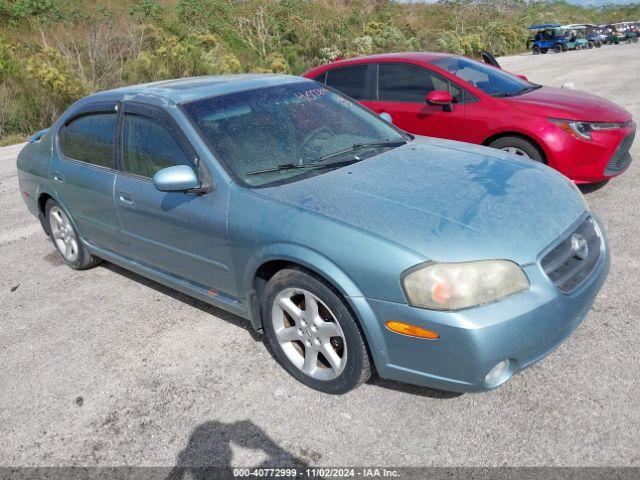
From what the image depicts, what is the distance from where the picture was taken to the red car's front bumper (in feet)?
17.4

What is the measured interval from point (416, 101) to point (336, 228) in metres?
3.99

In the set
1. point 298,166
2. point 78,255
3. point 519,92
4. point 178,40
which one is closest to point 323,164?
point 298,166

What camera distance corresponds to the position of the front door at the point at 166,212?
3.27 meters

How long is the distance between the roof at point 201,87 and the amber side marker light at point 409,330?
2.02 metres

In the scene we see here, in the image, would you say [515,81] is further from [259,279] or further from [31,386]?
[31,386]

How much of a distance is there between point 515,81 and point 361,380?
485 centimetres

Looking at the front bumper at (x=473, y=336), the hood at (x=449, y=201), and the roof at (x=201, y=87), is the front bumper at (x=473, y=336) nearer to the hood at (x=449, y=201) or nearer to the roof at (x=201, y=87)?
the hood at (x=449, y=201)

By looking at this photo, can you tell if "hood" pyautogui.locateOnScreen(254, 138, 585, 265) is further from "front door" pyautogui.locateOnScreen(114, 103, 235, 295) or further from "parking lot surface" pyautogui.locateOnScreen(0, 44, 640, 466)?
"parking lot surface" pyautogui.locateOnScreen(0, 44, 640, 466)

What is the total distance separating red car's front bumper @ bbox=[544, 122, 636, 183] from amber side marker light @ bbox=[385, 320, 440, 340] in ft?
11.6

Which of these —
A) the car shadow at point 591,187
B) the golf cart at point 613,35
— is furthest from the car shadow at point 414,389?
the golf cart at point 613,35

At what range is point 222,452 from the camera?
8.81 feet

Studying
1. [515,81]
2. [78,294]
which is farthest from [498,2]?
[78,294]

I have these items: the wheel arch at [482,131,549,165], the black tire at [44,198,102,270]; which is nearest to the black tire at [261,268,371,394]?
the black tire at [44,198,102,270]

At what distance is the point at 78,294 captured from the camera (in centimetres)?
455
